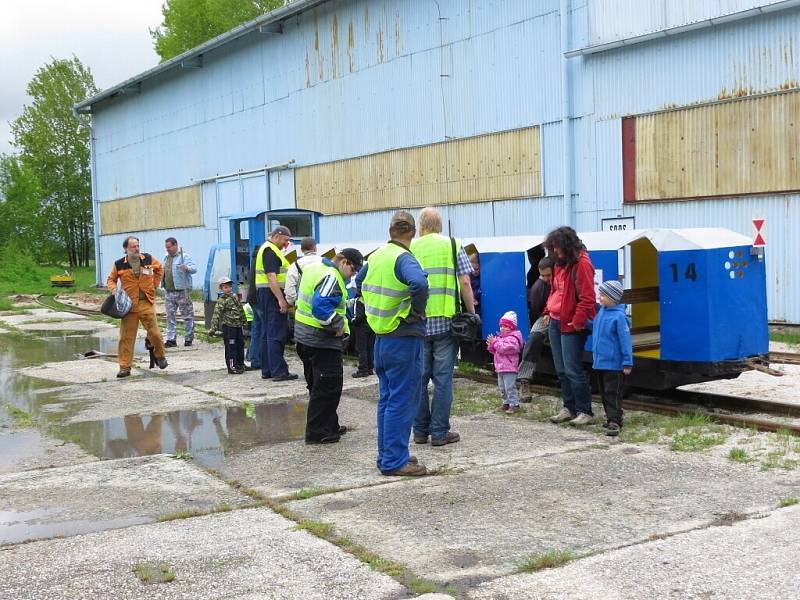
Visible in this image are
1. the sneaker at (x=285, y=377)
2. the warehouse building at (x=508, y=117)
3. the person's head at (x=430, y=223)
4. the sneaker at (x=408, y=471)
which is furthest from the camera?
the warehouse building at (x=508, y=117)

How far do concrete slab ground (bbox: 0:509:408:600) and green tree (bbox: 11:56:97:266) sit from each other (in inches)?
2492

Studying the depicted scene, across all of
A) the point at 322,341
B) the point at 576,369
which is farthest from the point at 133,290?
the point at 576,369

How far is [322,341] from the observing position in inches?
331

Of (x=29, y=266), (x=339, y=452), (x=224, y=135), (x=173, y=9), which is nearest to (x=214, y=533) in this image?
(x=339, y=452)

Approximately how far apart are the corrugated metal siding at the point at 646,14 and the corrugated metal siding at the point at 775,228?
3457 millimetres

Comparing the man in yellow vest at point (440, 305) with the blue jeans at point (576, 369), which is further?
the blue jeans at point (576, 369)

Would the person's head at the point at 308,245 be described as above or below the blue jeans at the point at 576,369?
above

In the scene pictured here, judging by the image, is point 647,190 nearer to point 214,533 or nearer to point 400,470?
point 400,470


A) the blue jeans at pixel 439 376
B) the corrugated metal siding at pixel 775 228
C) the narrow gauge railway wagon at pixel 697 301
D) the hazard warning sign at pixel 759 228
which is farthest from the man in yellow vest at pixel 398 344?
the corrugated metal siding at pixel 775 228

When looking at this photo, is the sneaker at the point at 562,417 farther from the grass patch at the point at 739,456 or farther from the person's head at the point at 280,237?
the person's head at the point at 280,237

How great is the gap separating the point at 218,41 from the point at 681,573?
31.8 meters

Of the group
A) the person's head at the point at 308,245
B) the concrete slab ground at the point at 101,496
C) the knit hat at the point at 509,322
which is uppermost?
the person's head at the point at 308,245

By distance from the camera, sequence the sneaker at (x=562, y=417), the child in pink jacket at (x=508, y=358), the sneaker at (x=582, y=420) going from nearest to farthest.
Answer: the sneaker at (x=582, y=420)
the sneaker at (x=562, y=417)
the child in pink jacket at (x=508, y=358)

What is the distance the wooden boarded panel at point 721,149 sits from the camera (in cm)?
1673
